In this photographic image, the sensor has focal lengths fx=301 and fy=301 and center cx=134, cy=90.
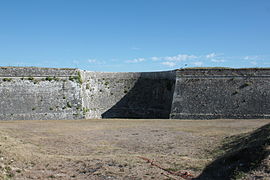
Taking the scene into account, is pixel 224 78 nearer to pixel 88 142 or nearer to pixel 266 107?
pixel 266 107

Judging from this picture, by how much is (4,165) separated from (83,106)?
2045cm

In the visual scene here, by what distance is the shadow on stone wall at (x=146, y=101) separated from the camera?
3557 centimetres

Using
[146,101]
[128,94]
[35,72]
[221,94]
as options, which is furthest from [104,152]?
[128,94]

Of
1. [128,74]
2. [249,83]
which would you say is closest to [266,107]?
[249,83]

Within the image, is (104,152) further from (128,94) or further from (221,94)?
(128,94)

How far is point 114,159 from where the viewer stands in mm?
13555

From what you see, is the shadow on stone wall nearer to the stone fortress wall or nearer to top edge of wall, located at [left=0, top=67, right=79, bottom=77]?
the stone fortress wall

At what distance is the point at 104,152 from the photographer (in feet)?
51.1

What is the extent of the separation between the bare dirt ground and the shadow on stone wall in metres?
12.1

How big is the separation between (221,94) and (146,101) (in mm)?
9496

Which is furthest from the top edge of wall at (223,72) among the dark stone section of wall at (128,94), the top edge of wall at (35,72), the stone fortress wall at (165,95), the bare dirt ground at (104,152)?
the top edge of wall at (35,72)

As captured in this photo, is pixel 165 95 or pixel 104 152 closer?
pixel 104 152

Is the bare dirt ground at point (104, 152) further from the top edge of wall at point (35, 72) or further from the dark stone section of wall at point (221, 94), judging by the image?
the top edge of wall at point (35, 72)

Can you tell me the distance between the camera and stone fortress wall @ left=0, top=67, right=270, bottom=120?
102 ft
